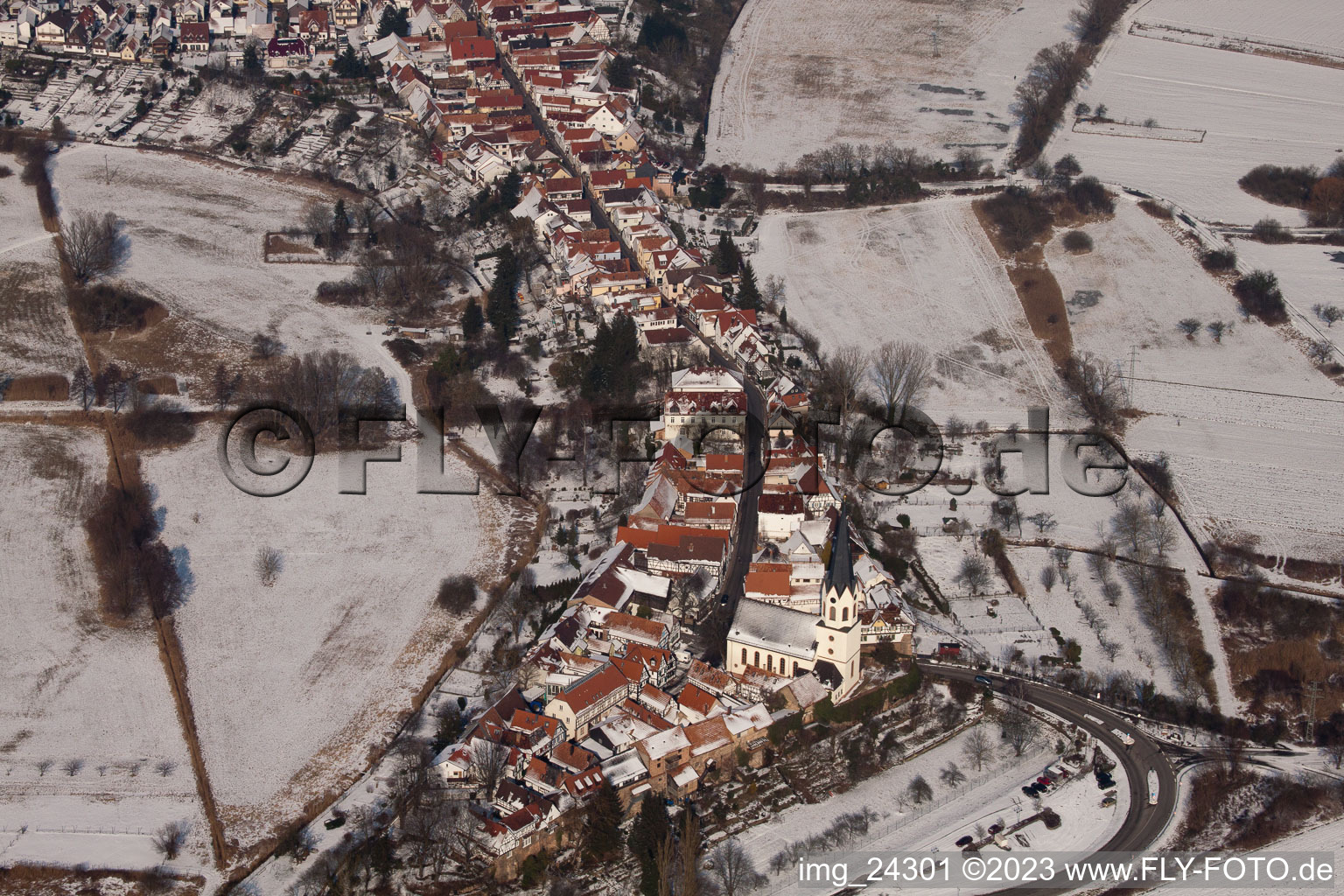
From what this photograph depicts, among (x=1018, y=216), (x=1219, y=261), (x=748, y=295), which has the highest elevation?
(x=1018, y=216)

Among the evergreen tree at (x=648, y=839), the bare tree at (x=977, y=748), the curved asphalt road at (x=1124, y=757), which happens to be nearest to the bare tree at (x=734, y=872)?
the evergreen tree at (x=648, y=839)

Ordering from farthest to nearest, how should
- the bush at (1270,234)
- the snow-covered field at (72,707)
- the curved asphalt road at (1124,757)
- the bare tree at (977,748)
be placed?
1. the bush at (1270,234)
2. the bare tree at (977,748)
3. the snow-covered field at (72,707)
4. the curved asphalt road at (1124,757)

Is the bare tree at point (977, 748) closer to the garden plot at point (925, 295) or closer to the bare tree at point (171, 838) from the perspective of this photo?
the bare tree at point (171, 838)

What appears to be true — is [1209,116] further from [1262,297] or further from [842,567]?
[842,567]

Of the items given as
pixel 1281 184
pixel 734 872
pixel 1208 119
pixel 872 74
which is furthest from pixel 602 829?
pixel 872 74

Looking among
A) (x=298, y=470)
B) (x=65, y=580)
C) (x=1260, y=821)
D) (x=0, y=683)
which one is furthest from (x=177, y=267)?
(x=1260, y=821)
